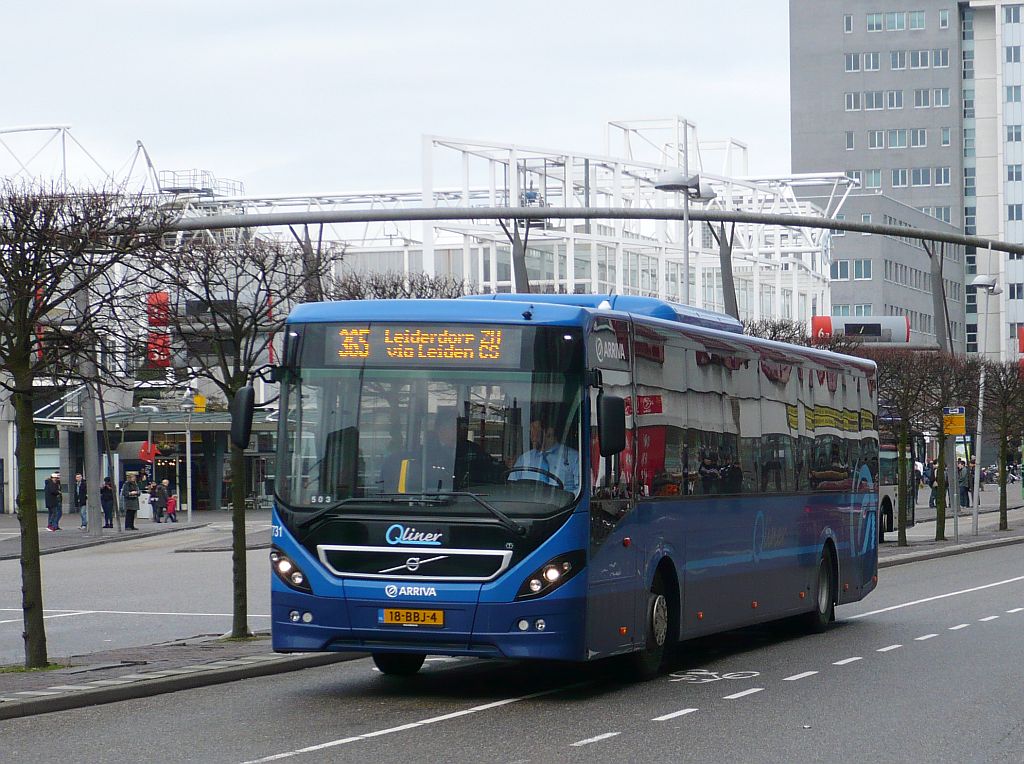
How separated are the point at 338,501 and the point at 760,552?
5727mm

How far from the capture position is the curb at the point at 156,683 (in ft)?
40.1

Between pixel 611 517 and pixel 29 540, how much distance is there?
203 inches

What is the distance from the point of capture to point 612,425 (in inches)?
493

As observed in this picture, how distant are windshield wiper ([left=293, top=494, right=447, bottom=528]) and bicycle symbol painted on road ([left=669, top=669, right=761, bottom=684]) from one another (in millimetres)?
3050

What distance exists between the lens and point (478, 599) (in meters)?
12.4

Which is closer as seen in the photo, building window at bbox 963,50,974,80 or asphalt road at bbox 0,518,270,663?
asphalt road at bbox 0,518,270,663

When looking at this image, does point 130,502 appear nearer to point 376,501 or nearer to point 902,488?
point 902,488

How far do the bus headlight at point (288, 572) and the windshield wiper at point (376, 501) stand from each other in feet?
1.03

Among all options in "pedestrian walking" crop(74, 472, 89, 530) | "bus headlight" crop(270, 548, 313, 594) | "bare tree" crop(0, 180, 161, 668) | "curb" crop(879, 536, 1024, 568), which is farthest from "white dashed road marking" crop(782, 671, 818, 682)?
"pedestrian walking" crop(74, 472, 89, 530)

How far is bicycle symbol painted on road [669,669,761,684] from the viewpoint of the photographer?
47.2ft

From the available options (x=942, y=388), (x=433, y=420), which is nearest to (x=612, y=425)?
(x=433, y=420)

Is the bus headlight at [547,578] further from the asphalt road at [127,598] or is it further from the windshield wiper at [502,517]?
the asphalt road at [127,598]

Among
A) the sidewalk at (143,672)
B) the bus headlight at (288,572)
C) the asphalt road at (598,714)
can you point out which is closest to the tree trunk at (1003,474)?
the asphalt road at (598,714)

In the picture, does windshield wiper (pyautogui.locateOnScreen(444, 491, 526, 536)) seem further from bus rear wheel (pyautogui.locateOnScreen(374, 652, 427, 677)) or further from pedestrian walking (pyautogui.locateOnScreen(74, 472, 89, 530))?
pedestrian walking (pyautogui.locateOnScreen(74, 472, 89, 530))
